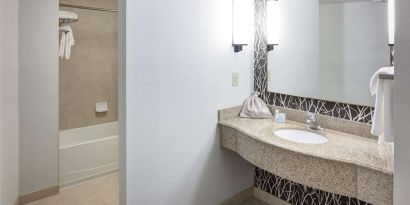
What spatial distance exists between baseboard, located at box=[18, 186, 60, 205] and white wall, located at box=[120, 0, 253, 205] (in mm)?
1339

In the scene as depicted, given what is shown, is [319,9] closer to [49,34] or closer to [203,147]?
[203,147]

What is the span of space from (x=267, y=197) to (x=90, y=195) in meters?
1.68

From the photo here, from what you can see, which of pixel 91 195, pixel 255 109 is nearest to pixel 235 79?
pixel 255 109

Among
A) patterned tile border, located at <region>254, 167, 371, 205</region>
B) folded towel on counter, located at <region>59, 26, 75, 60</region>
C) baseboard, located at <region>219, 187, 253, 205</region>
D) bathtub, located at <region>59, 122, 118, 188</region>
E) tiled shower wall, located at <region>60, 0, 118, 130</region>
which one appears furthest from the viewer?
tiled shower wall, located at <region>60, 0, 118, 130</region>

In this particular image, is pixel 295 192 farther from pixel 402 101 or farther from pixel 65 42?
pixel 65 42

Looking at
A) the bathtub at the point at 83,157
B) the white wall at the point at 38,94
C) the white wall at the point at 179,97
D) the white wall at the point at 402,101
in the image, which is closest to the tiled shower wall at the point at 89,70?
the bathtub at the point at 83,157

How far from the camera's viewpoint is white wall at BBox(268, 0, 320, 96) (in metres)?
2.23

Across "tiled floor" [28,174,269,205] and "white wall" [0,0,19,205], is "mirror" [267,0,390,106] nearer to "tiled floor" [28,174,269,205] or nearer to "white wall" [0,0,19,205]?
"tiled floor" [28,174,269,205]

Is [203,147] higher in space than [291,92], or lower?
lower

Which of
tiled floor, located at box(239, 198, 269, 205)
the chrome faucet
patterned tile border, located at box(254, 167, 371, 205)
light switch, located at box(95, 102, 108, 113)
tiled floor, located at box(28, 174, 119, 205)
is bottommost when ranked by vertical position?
tiled floor, located at box(239, 198, 269, 205)

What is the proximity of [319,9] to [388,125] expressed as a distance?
1.10 meters

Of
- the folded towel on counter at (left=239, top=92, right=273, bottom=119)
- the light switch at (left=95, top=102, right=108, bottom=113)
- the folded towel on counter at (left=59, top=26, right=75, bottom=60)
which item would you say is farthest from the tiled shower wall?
the folded towel on counter at (left=239, top=92, right=273, bottom=119)

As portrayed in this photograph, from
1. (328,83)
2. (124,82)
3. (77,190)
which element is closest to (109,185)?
(77,190)

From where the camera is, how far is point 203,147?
226cm
